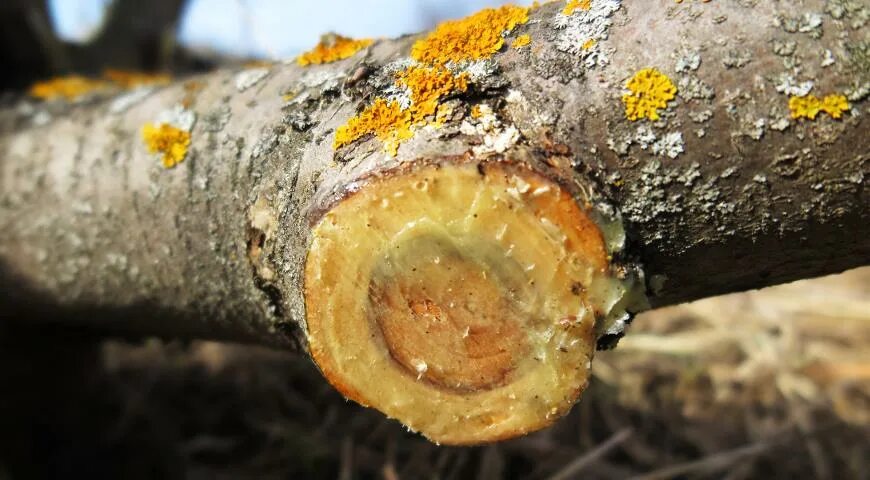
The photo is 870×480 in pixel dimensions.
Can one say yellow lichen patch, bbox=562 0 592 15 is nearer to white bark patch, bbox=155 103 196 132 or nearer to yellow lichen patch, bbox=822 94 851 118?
yellow lichen patch, bbox=822 94 851 118

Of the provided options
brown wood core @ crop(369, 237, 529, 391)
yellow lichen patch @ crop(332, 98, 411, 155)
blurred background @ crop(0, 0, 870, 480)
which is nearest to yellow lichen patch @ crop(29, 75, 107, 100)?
blurred background @ crop(0, 0, 870, 480)

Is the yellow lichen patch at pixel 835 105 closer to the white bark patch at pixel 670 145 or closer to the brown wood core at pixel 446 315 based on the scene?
the white bark patch at pixel 670 145

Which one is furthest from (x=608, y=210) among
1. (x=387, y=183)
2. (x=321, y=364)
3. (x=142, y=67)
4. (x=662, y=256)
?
(x=142, y=67)

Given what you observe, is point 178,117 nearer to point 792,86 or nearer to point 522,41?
point 522,41

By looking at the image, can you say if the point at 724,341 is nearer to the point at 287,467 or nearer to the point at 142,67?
the point at 287,467

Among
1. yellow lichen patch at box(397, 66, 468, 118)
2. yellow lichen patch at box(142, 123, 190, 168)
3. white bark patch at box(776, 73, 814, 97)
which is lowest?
white bark patch at box(776, 73, 814, 97)
